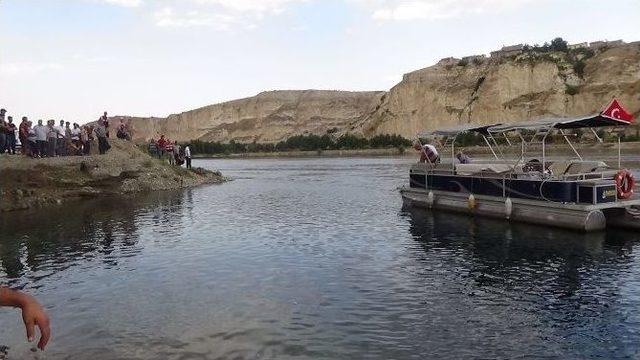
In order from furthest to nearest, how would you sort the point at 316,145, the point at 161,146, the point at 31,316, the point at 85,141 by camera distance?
the point at 316,145
the point at 161,146
the point at 85,141
the point at 31,316

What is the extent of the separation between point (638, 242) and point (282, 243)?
1178 centimetres

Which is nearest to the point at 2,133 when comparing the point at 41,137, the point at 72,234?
the point at 41,137

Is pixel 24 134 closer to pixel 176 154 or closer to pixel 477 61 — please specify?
pixel 176 154

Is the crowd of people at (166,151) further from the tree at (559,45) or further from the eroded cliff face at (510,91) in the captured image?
the tree at (559,45)

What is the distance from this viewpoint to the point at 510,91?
111375 millimetres

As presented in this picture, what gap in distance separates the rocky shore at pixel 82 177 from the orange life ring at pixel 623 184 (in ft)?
87.6

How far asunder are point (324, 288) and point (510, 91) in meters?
106

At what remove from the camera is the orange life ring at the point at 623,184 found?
20.9m

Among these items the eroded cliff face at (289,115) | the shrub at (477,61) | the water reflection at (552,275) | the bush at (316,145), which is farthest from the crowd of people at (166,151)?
the eroded cliff face at (289,115)

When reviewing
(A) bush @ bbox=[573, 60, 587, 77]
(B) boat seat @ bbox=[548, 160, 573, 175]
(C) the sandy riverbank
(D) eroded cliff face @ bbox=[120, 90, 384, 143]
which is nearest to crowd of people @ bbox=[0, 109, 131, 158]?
(B) boat seat @ bbox=[548, 160, 573, 175]

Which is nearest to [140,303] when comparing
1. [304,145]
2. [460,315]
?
[460,315]

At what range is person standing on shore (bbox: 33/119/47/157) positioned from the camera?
35.6 meters

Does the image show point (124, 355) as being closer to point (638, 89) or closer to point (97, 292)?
point (97, 292)

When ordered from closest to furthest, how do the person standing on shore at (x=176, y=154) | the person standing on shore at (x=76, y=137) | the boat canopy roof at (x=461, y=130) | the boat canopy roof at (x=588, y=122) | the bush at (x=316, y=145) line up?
1. the boat canopy roof at (x=588, y=122)
2. the boat canopy roof at (x=461, y=130)
3. the person standing on shore at (x=76, y=137)
4. the person standing on shore at (x=176, y=154)
5. the bush at (x=316, y=145)
